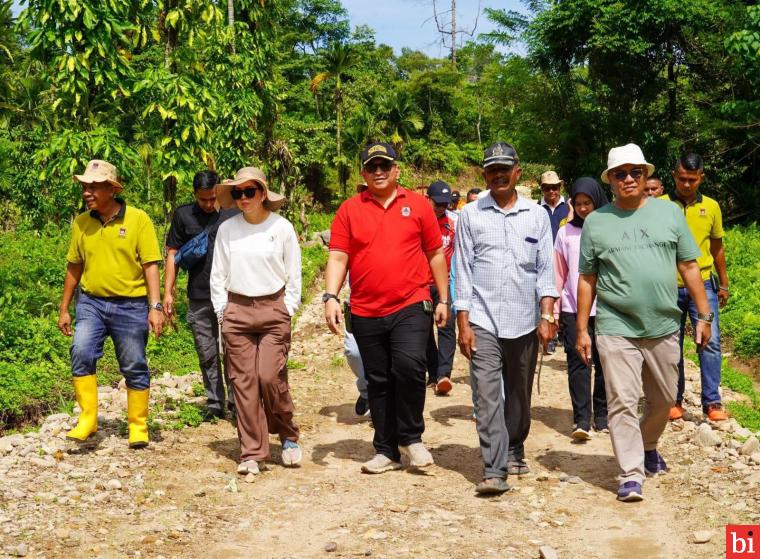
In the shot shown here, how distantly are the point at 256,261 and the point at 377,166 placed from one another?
3.74 feet

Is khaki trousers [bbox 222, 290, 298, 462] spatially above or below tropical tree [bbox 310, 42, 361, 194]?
below

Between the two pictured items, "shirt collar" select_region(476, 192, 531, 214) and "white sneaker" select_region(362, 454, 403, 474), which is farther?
"white sneaker" select_region(362, 454, 403, 474)

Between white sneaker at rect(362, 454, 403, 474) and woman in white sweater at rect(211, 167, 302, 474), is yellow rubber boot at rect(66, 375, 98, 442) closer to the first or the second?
woman in white sweater at rect(211, 167, 302, 474)

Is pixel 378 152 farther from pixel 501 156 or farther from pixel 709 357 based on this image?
pixel 709 357

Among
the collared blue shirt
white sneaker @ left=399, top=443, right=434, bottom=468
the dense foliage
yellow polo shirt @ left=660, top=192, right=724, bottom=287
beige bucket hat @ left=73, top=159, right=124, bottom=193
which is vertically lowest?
white sneaker @ left=399, top=443, right=434, bottom=468

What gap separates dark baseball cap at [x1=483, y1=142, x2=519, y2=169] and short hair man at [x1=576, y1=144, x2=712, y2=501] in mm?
624

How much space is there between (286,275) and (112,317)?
4.60 ft

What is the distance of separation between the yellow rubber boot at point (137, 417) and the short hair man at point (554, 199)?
18.1 ft

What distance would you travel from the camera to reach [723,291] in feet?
24.6

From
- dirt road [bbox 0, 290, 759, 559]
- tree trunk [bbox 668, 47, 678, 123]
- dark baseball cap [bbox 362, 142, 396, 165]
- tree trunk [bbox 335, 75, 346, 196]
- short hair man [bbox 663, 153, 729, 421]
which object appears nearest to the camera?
dirt road [bbox 0, 290, 759, 559]

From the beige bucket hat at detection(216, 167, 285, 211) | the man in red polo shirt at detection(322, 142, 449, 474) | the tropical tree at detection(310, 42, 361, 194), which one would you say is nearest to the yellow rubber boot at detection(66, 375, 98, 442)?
the beige bucket hat at detection(216, 167, 285, 211)

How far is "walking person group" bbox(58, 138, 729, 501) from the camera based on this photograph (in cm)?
557

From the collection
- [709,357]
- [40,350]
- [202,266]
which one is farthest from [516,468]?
[40,350]

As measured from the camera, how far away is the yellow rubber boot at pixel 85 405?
21.5 ft
